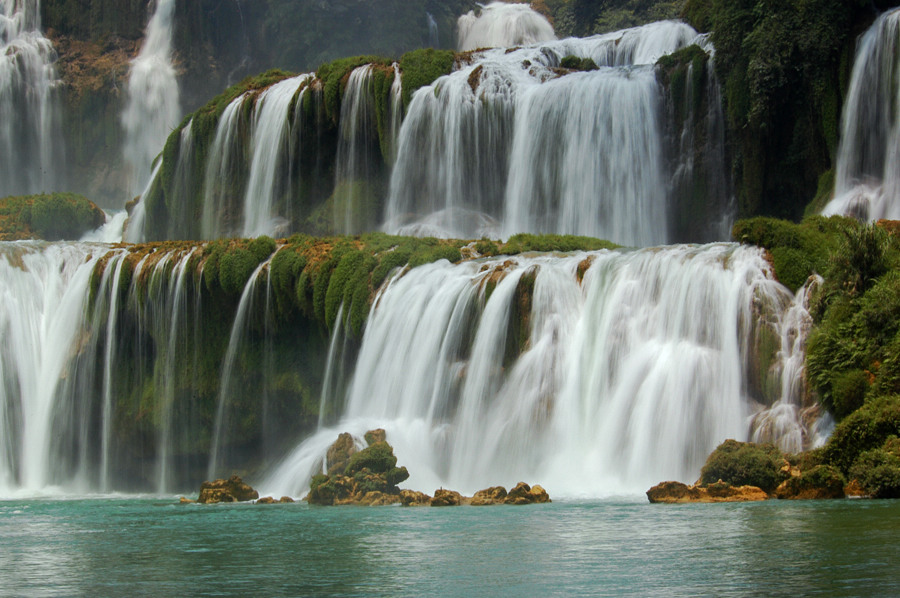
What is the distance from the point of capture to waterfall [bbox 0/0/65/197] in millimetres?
74250

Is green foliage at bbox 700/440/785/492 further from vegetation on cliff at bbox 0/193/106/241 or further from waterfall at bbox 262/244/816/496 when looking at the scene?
vegetation on cliff at bbox 0/193/106/241

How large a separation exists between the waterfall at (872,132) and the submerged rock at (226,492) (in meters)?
20.0

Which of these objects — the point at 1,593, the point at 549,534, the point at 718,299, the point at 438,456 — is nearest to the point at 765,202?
the point at 718,299

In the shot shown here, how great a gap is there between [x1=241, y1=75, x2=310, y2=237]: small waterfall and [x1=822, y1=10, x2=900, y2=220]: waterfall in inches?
963

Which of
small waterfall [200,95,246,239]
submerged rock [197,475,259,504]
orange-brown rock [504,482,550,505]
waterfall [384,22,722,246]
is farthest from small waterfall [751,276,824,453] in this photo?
small waterfall [200,95,246,239]

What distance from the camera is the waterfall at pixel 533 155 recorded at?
4397 cm

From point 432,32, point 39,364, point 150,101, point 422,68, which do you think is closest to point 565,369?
point 39,364

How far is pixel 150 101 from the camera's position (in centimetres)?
7819

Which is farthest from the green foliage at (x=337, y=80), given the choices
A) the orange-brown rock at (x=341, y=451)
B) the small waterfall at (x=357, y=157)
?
the orange-brown rock at (x=341, y=451)

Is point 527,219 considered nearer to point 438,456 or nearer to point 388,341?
point 388,341

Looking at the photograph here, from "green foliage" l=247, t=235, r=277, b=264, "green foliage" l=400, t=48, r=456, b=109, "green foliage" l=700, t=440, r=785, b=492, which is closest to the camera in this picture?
"green foliage" l=700, t=440, r=785, b=492

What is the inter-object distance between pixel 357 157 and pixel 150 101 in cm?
3336

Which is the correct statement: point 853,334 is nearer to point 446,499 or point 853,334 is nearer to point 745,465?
point 745,465

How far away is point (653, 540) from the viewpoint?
16141 millimetres
